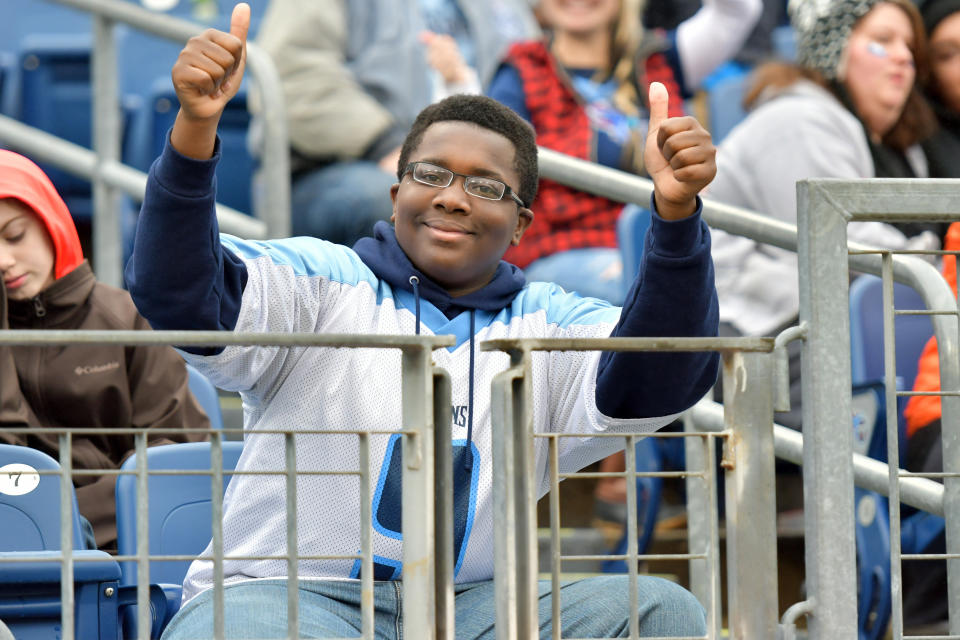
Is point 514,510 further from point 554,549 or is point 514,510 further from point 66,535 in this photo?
point 66,535

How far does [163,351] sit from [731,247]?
1.89 metres

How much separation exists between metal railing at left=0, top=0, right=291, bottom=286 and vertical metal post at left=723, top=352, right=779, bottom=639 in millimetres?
2245

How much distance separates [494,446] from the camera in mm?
1847

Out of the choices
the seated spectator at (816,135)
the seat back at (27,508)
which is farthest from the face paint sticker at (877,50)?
the seat back at (27,508)

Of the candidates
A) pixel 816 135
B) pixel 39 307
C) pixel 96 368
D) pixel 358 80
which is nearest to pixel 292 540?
pixel 96 368

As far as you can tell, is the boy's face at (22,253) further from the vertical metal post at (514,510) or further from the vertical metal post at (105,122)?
the vertical metal post at (514,510)

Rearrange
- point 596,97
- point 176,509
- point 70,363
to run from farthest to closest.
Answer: point 596,97 < point 70,363 < point 176,509

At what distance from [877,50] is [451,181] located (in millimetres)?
2974

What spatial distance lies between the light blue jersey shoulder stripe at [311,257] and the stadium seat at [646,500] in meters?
1.39

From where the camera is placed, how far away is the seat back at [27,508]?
8.04 ft

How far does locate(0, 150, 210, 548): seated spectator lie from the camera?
10.00 ft

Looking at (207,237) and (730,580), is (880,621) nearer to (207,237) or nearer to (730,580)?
(730,580)

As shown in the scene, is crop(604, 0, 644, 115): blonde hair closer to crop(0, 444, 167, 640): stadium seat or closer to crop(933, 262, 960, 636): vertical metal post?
crop(933, 262, 960, 636): vertical metal post

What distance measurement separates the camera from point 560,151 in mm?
4652
